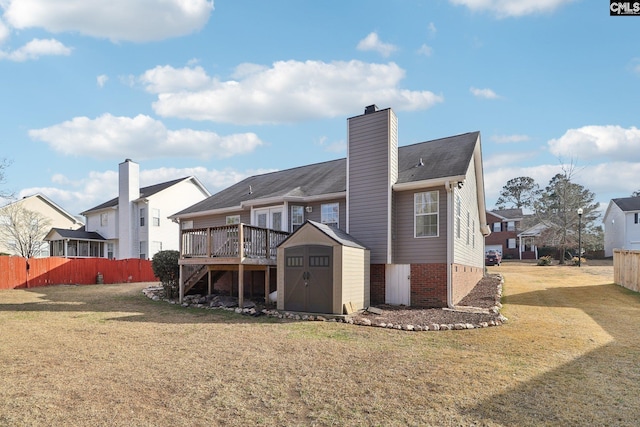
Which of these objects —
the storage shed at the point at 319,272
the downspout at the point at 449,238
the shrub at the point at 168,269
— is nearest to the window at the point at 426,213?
the downspout at the point at 449,238

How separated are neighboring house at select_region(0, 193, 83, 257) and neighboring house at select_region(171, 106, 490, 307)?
28.7 metres

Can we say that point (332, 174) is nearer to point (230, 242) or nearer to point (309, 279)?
point (230, 242)

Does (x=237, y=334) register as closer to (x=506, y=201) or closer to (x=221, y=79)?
(x=221, y=79)

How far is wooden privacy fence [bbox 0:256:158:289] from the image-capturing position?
19203mm

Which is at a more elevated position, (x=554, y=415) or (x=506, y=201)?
(x=506, y=201)

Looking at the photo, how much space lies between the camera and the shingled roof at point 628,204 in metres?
36.4

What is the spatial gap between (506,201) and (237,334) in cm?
6914

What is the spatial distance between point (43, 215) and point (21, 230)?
2.89m

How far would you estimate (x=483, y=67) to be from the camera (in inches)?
460

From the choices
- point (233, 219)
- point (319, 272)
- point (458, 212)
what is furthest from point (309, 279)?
point (233, 219)

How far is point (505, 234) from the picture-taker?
47000 mm

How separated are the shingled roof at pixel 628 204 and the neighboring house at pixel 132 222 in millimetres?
40108

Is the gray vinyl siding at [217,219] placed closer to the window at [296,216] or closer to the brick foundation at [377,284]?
the window at [296,216]

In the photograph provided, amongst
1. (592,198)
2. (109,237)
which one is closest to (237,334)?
(109,237)
